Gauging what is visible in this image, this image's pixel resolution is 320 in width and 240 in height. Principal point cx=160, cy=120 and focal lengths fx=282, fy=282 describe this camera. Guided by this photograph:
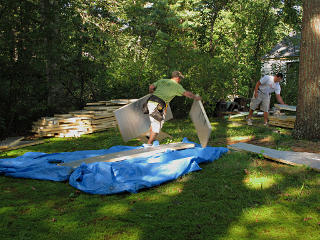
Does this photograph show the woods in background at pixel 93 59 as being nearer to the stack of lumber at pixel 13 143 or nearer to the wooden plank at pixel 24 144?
the stack of lumber at pixel 13 143

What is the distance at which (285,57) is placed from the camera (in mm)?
21047

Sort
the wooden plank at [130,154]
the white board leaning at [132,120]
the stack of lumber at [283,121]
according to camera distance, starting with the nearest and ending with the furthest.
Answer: the wooden plank at [130,154] < the white board leaning at [132,120] < the stack of lumber at [283,121]

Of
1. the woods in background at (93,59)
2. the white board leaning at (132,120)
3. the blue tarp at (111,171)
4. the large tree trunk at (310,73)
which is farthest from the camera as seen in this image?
the woods in background at (93,59)

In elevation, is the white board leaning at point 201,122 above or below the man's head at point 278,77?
below

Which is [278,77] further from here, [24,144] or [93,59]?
[24,144]

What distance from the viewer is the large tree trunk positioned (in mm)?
7160

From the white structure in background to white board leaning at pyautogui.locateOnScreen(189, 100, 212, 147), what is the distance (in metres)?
9.38

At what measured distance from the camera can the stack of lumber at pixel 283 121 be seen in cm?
962

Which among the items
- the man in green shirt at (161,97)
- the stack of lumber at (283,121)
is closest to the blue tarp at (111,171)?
the man in green shirt at (161,97)

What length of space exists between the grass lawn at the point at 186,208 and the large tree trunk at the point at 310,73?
2.84 meters

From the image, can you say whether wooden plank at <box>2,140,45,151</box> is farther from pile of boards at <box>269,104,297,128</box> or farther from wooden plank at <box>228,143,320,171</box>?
pile of boards at <box>269,104,297,128</box>

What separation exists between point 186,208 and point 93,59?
31.4 feet

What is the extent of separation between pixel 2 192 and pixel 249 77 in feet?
39.7

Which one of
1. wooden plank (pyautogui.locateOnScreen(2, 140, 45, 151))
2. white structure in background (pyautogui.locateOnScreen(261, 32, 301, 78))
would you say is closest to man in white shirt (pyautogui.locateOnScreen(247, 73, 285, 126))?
white structure in background (pyautogui.locateOnScreen(261, 32, 301, 78))
